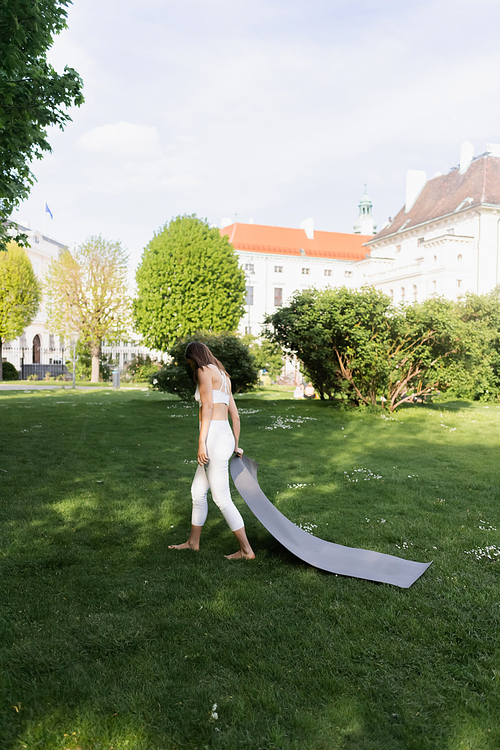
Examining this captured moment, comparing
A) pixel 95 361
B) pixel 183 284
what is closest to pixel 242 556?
pixel 183 284

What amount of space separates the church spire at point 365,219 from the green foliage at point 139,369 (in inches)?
2351

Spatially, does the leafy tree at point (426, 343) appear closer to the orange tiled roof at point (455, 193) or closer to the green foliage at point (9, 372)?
the green foliage at point (9, 372)

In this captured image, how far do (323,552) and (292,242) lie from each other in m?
66.7

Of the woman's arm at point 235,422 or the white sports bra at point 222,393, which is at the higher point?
the white sports bra at point 222,393

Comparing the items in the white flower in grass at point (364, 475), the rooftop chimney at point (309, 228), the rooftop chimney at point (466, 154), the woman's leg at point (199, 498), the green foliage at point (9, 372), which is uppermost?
the rooftop chimney at point (466, 154)

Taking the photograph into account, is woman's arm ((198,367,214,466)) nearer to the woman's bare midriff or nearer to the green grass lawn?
the woman's bare midriff

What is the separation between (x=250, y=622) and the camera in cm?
379

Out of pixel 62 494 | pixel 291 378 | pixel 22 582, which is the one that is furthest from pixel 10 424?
pixel 291 378

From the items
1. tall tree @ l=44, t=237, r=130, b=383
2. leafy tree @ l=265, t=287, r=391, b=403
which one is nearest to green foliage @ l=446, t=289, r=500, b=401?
leafy tree @ l=265, t=287, r=391, b=403

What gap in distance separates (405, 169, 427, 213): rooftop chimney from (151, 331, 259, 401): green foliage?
45.3 metres

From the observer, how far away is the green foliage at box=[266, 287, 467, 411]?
51.2 ft

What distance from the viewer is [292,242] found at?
6912 centimetres

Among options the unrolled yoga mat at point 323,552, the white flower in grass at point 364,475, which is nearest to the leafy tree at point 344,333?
the white flower in grass at point 364,475

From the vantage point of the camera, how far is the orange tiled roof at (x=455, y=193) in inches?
1950
